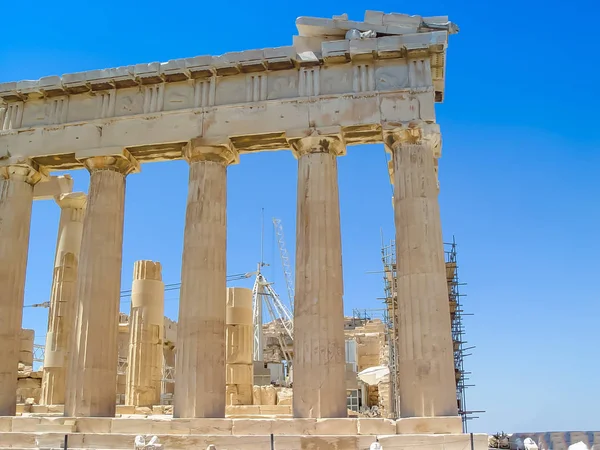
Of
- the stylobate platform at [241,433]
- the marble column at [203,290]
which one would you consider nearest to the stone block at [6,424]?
the stylobate platform at [241,433]

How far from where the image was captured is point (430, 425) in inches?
876

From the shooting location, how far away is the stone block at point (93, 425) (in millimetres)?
24547

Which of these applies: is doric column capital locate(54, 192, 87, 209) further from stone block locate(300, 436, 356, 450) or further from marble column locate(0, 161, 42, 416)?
stone block locate(300, 436, 356, 450)

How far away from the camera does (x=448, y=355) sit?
76.3 ft

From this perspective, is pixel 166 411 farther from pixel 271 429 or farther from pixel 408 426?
pixel 408 426

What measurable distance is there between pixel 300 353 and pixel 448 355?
4.91 meters

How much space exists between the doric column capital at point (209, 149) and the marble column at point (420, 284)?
6177 millimetres

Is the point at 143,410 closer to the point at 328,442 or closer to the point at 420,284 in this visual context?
the point at 328,442

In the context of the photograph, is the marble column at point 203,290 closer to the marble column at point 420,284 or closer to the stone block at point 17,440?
the stone block at point 17,440

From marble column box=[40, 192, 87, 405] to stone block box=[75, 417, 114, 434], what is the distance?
867 centimetres

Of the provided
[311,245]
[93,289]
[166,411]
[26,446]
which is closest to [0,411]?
[26,446]

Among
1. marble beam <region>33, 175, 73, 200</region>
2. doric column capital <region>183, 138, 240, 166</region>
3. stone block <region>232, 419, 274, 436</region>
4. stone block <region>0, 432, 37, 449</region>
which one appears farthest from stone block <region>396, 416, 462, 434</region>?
marble beam <region>33, 175, 73, 200</region>

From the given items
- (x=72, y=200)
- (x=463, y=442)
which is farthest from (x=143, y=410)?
(x=463, y=442)

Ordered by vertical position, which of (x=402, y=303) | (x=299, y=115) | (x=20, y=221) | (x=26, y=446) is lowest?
(x=26, y=446)
